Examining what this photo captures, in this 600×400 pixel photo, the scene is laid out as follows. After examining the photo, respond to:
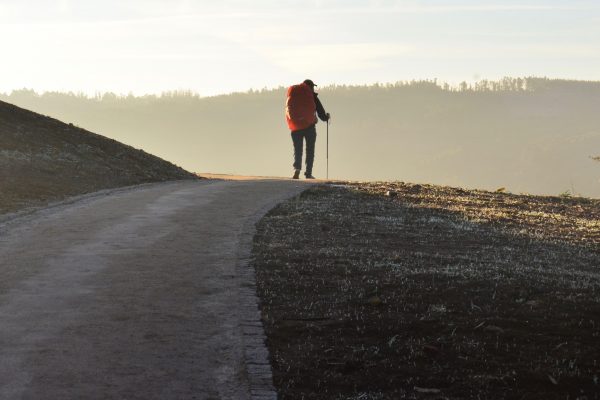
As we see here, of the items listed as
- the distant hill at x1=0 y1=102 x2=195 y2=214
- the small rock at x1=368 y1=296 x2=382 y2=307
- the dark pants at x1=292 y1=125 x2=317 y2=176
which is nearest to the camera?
the small rock at x1=368 y1=296 x2=382 y2=307

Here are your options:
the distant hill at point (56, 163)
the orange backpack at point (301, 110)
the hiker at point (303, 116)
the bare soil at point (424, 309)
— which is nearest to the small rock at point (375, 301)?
the bare soil at point (424, 309)

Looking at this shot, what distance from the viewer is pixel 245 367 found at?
23.1 feet

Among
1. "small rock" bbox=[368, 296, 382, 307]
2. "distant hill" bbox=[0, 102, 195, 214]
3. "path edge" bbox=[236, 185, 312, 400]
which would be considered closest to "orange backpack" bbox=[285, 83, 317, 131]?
"distant hill" bbox=[0, 102, 195, 214]

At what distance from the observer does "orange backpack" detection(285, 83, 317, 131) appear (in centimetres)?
2802

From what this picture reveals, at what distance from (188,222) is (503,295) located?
23.8ft

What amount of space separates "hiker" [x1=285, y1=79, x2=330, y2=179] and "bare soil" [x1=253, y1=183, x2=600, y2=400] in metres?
11.3

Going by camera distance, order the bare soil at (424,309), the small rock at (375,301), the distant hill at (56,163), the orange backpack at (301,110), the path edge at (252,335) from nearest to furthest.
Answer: the path edge at (252,335) → the bare soil at (424,309) → the small rock at (375,301) → the distant hill at (56,163) → the orange backpack at (301,110)

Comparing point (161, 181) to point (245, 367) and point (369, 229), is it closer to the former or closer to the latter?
point (369, 229)

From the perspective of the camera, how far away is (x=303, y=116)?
92.1 feet

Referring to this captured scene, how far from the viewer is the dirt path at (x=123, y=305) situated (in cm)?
668

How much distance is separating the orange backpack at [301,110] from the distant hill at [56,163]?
4161 mm

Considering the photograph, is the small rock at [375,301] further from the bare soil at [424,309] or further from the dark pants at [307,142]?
the dark pants at [307,142]

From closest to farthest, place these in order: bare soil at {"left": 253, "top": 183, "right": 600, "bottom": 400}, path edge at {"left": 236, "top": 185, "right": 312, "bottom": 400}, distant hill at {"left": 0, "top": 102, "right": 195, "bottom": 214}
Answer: path edge at {"left": 236, "top": 185, "right": 312, "bottom": 400}, bare soil at {"left": 253, "top": 183, "right": 600, "bottom": 400}, distant hill at {"left": 0, "top": 102, "right": 195, "bottom": 214}

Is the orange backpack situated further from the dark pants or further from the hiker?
the dark pants
